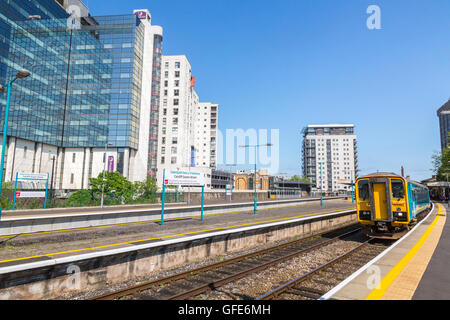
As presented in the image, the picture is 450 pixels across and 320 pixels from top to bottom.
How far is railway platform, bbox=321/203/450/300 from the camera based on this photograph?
18.3ft

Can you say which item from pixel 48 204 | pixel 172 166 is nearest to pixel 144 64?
pixel 172 166

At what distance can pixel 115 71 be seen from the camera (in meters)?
61.3

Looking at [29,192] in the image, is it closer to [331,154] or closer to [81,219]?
[81,219]

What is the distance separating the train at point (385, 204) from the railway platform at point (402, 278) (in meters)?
2.57

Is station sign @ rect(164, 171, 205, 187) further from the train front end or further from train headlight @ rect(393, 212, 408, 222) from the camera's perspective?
train headlight @ rect(393, 212, 408, 222)

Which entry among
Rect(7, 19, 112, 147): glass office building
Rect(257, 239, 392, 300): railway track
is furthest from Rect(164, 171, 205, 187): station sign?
Rect(7, 19, 112, 147): glass office building

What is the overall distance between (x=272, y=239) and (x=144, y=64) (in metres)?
64.0

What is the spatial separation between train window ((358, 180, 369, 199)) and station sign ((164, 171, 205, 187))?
985cm

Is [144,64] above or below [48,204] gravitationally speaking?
above

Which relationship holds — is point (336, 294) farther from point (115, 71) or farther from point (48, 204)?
point (115, 71)

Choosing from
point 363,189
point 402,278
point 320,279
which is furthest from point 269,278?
point 363,189

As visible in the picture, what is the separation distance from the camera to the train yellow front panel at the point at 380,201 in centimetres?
1325

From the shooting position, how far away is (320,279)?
8484 mm

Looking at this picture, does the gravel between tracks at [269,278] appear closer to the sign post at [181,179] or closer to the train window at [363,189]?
the train window at [363,189]
